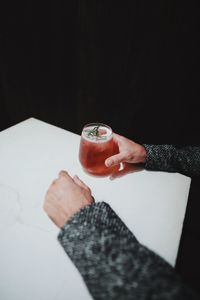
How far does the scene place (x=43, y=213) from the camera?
33.6 inches

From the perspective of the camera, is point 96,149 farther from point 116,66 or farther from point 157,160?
point 116,66

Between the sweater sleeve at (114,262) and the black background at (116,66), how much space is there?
968 mm

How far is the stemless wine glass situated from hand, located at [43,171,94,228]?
9cm

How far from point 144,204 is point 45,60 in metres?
1.79

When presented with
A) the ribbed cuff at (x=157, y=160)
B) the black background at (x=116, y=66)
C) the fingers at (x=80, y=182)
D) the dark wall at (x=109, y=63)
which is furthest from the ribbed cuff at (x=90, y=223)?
the dark wall at (x=109, y=63)

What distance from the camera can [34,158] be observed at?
1.12 meters

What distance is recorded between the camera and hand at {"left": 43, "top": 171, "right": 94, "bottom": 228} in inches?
32.0

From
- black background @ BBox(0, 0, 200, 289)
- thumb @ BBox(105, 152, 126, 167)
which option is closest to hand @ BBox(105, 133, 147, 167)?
thumb @ BBox(105, 152, 126, 167)

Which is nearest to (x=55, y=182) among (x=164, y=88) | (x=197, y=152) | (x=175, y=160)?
(x=175, y=160)

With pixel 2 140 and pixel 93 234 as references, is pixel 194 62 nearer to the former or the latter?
pixel 2 140

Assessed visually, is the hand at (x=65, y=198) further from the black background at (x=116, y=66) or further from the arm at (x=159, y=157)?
the black background at (x=116, y=66)

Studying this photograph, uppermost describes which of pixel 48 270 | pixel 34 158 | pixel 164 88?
pixel 164 88

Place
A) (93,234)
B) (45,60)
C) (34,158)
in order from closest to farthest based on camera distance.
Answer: (93,234)
(34,158)
(45,60)

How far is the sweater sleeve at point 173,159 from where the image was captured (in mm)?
1102
